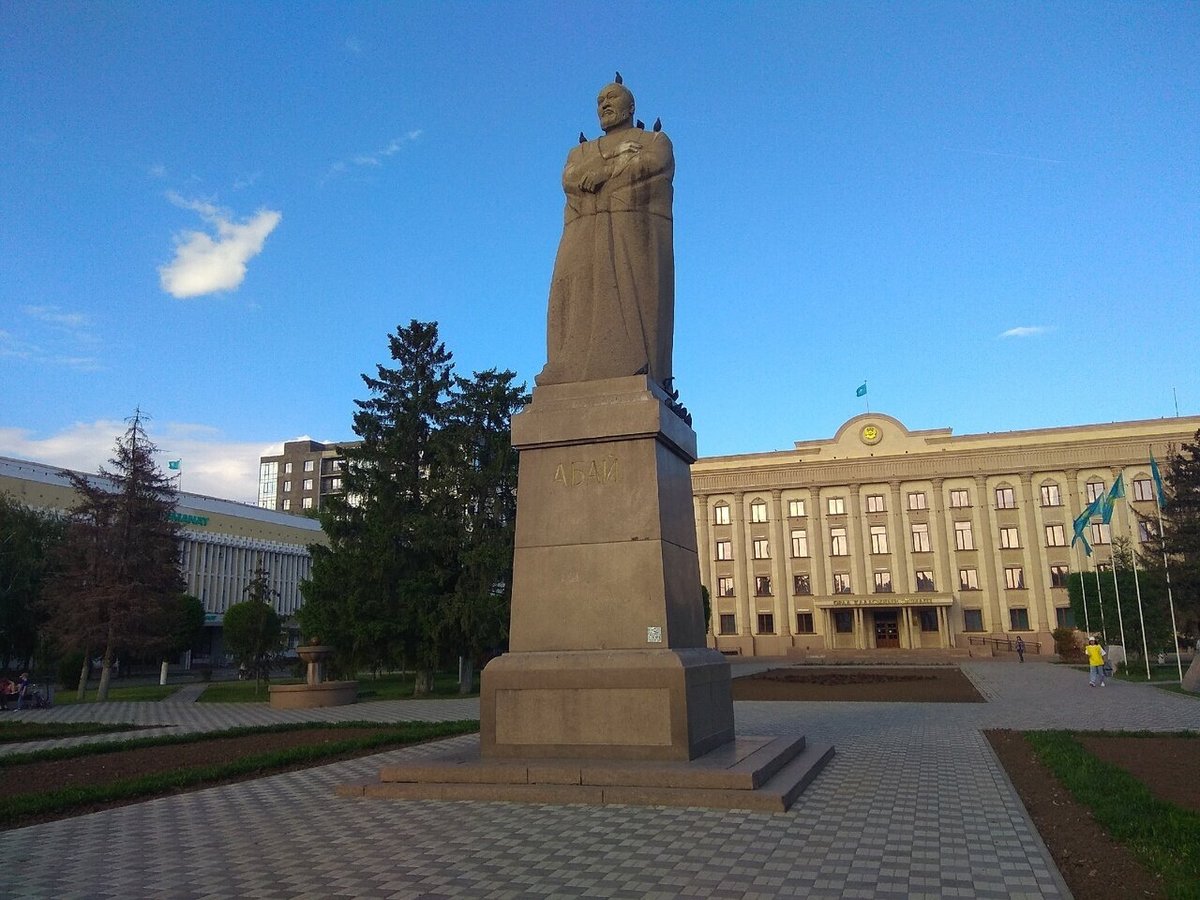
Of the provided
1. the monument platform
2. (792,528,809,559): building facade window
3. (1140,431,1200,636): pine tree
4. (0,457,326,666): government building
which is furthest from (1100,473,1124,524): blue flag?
(0,457,326,666): government building

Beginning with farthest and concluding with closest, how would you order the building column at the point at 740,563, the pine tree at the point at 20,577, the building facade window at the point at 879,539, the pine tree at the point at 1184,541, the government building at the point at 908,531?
1. the building column at the point at 740,563
2. the building facade window at the point at 879,539
3. the government building at the point at 908,531
4. the pine tree at the point at 1184,541
5. the pine tree at the point at 20,577

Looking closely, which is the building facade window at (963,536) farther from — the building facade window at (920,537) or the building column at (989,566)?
the building facade window at (920,537)

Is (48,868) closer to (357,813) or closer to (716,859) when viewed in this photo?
(357,813)

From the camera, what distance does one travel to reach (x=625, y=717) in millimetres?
8086

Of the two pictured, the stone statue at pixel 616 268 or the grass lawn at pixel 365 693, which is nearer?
the stone statue at pixel 616 268

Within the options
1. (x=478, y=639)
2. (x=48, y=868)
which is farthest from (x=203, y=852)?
(x=478, y=639)

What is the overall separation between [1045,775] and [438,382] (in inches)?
961

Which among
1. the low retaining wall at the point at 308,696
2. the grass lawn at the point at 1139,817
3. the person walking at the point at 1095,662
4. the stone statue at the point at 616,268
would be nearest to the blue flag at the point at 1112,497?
the person walking at the point at 1095,662

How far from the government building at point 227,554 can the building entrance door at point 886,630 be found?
40.4 m

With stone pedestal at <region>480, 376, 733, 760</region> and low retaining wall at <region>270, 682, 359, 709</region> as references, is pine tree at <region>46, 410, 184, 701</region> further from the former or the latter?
stone pedestal at <region>480, 376, 733, 760</region>

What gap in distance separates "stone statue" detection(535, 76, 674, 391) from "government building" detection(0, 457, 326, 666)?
5816cm

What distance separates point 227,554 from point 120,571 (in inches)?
1883

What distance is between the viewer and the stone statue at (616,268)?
988cm

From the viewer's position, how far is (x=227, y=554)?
2933 inches
